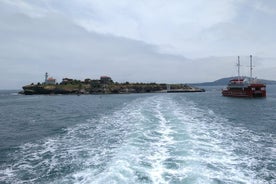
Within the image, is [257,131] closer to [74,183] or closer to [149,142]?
[149,142]

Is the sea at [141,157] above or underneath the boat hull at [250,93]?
underneath

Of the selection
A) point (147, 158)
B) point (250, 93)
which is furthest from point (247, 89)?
point (147, 158)

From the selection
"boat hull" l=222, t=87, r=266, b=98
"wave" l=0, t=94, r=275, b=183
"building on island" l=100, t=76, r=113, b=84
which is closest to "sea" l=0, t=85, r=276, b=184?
"wave" l=0, t=94, r=275, b=183

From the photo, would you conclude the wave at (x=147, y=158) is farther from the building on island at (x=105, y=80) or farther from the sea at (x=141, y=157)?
the building on island at (x=105, y=80)

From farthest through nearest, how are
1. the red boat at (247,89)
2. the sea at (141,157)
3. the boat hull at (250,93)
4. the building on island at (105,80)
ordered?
1. the building on island at (105,80)
2. the red boat at (247,89)
3. the boat hull at (250,93)
4. the sea at (141,157)

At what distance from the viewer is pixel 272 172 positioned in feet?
43.7

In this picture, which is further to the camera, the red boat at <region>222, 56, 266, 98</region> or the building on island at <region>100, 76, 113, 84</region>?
the building on island at <region>100, 76, 113, 84</region>

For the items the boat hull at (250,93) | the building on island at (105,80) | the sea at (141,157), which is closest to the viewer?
the sea at (141,157)

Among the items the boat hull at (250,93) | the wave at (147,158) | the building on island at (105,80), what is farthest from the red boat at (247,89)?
the building on island at (105,80)

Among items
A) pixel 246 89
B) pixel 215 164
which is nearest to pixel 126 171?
pixel 215 164

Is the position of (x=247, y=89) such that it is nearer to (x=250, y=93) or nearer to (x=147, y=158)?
(x=250, y=93)

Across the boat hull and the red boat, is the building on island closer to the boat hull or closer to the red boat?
the red boat

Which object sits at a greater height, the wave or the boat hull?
the boat hull

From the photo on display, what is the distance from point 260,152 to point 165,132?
27.3ft
